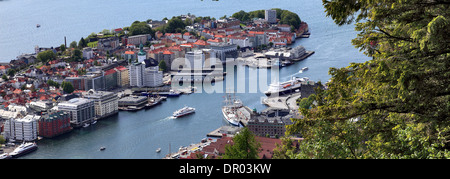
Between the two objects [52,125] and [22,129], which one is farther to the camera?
[52,125]

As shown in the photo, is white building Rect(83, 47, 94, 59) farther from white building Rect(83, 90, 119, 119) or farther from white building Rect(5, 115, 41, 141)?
white building Rect(5, 115, 41, 141)

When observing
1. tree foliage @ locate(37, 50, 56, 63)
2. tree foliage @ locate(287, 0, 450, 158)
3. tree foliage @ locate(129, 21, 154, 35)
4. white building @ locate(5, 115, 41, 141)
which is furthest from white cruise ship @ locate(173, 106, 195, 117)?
tree foliage @ locate(129, 21, 154, 35)

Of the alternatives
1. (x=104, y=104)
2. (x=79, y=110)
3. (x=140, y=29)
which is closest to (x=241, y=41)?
(x=140, y=29)

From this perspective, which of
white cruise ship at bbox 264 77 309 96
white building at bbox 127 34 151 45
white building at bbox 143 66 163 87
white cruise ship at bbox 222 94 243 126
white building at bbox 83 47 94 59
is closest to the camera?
white cruise ship at bbox 222 94 243 126

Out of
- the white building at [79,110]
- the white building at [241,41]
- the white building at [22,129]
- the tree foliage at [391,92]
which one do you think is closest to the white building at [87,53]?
the white building at [241,41]

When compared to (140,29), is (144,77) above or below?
below

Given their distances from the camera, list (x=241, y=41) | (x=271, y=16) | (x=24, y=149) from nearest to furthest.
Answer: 1. (x=24, y=149)
2. (x=241, y=41)
3. (x=271, y=16)

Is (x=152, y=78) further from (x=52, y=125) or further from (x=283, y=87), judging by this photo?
(x=52, y=125)
